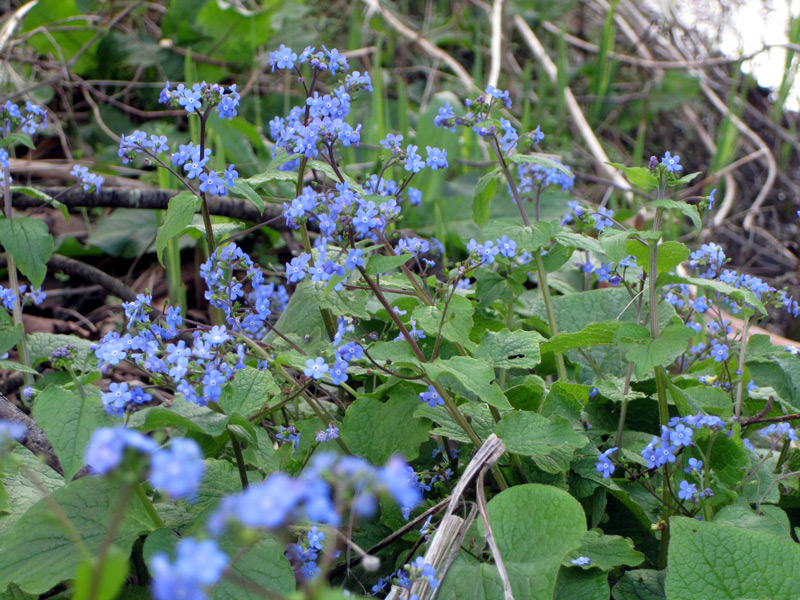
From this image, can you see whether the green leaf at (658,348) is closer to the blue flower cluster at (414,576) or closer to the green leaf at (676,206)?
the green leaf at (676,206)

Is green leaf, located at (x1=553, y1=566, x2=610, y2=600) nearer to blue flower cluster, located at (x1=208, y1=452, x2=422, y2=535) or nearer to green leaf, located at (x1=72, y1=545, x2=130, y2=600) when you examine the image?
blue flower cluster, located at (x1=208, y1=452, x2=422, y2=535)

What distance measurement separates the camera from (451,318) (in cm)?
142

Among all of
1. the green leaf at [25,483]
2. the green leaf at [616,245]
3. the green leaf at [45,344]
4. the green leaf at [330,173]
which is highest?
the green leaf at [616,245]

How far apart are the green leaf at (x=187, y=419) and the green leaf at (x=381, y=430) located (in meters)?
0.31

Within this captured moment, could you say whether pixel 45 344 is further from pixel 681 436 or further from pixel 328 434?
pixel 681 436

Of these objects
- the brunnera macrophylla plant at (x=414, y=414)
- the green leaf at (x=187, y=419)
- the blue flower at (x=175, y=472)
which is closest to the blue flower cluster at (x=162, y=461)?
the blue flower at (x=175, y=472)

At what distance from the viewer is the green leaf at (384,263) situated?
4.13 ft

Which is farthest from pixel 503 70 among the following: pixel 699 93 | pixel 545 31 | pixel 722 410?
pixel 722 410

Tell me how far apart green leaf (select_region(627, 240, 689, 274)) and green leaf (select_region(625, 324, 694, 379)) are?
0.16 m

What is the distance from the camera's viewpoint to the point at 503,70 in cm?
557

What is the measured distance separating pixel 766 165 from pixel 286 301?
14.6ft

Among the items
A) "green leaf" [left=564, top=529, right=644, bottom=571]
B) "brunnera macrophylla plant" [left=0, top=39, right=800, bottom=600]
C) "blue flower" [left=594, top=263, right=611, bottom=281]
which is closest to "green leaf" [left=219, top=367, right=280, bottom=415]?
"brunnera macrophylla plant" [left=0, top=39, right=800, bottom=600]

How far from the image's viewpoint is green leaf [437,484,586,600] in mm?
1155

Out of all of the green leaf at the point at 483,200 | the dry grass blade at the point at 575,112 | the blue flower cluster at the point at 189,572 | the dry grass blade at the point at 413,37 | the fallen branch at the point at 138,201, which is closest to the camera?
the blue flower cluster at the point at 189,572
